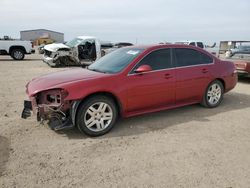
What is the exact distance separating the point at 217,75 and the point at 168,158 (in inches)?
129

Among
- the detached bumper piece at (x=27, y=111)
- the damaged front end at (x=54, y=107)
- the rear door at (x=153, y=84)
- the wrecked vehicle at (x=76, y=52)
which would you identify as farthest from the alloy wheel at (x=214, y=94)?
the wrecked vehicle at (x=76, y=52)

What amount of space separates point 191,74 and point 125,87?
5.71ft

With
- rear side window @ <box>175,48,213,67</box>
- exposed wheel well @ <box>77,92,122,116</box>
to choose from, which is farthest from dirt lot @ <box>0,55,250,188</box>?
rear side window @ <box>175,48,213,67</box>

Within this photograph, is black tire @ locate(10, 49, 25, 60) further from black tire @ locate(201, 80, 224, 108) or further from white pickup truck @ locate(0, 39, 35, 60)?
black tire @ locate(201, 80, 224, 108)

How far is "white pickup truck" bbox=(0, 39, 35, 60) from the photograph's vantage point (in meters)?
19.4

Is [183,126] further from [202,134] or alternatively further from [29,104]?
[29,104]

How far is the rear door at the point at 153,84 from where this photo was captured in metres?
5.10

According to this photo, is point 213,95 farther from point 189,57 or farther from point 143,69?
point 143,69

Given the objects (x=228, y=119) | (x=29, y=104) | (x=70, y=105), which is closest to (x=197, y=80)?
(x=228, y=119)

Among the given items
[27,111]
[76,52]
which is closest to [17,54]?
[76,52]

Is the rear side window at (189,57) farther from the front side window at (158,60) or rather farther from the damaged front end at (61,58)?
the damaged front end at (61,58)

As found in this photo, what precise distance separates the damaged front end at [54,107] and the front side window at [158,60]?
157cm

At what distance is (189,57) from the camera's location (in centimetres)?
609

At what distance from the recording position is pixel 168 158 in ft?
12.9
